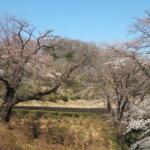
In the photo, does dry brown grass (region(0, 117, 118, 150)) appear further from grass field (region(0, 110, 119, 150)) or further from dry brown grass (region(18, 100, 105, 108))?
dry brown grass (region(18, 100, 105, 108))

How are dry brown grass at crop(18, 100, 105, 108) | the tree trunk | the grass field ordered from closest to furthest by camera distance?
the tree trunk → the grass field → dry brown grass at crop(18, 100, 105, 108)

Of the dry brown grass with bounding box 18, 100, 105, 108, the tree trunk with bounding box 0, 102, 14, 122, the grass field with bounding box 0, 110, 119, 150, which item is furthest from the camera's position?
the dry brown grass with bounding box 18, 100, 105, 108

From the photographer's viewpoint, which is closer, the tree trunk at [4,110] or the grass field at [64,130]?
the tree trunk at [4,110]

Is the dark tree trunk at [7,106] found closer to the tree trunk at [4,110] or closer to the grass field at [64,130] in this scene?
the tree trunk at [4,110]

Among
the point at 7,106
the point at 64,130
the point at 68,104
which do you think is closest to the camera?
the point at 7,106

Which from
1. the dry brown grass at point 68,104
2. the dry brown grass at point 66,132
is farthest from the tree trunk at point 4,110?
the dry brown grass at point 68,104

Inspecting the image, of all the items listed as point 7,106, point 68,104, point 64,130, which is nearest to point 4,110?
point 7,106

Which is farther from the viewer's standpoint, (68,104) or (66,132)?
(68,104)

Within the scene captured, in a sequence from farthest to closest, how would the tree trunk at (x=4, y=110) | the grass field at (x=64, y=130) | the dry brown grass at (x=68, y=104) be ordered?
the dry brown grass at (x=68, y=104) < the grass field at (x=64, y=130) < the tree trunk at (x=4, y=110)

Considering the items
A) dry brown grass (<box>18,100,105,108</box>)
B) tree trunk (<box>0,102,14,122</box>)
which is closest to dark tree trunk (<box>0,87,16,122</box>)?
tree trunk (<box>0,102,14,122</box>)

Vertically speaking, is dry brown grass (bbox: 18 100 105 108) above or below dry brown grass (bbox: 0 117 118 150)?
above

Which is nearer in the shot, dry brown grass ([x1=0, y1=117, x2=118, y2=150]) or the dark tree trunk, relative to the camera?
the dark tree trunk

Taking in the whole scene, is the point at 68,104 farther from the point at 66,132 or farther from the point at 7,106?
the point at 7,106

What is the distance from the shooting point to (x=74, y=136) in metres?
11.8
